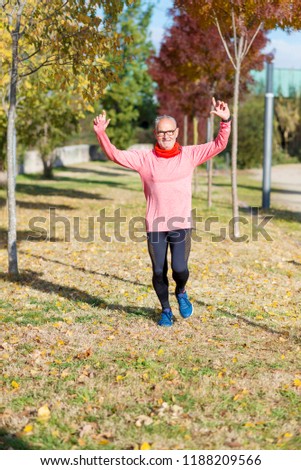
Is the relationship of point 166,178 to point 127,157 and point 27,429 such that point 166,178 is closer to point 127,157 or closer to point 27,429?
point 127,157

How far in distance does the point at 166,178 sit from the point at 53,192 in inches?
806

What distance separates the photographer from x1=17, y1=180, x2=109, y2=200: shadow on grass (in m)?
25.1

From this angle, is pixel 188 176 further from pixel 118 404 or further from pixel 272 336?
pixel 118 404

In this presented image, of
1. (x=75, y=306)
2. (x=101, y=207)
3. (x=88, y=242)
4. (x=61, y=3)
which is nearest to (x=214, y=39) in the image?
(x=101, y=207)

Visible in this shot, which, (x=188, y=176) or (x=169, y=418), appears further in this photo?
(x=188, y=176)

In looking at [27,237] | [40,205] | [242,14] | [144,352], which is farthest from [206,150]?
[40,205]

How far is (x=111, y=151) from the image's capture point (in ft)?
21.4

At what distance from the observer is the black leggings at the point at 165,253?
22.2ft

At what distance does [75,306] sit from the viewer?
8273mm

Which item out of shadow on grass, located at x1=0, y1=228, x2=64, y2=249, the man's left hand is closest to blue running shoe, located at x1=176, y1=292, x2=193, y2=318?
the man's left hand

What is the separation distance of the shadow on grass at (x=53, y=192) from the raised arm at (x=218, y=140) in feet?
58.3

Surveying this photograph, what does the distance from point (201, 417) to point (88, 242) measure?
8939 mm

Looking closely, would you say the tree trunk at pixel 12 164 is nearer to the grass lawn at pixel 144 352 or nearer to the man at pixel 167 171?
the grass lawn at pixel 144 352

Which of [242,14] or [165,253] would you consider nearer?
[165,253]
